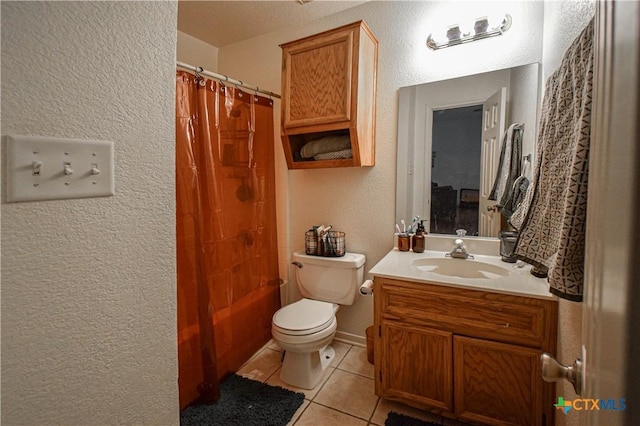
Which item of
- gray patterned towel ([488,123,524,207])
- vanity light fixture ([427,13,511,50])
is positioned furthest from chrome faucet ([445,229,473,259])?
vanity light fixture ([427,13,511,50])

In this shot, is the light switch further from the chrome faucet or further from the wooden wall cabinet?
the chrome faucet

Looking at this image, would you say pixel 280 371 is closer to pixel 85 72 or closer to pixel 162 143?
pixel 162 143

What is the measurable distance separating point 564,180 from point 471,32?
4.32ft

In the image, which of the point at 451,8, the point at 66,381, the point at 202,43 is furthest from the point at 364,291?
the point at 202,43

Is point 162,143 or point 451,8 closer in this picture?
point 162,143

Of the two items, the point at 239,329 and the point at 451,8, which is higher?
the point at 451,8

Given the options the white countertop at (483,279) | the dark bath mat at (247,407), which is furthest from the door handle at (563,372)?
the dark bath mat at (247,407)

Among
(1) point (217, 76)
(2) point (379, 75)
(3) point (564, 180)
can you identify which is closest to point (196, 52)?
(1) point (217, 76)

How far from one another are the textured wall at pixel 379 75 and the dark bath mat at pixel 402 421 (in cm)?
69

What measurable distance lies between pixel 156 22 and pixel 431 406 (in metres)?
1.87

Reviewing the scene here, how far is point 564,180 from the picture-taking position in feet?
2.78

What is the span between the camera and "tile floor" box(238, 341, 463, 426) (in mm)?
1565

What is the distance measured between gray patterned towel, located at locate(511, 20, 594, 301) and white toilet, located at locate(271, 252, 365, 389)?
111 centimetres

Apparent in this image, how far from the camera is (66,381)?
2.03ft
